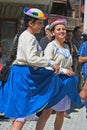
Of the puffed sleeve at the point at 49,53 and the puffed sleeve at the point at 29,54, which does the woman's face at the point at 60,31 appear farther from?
the puffed sleeve at the point at 29,54

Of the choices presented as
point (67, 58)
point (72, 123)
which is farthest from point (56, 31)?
point (72, 123)

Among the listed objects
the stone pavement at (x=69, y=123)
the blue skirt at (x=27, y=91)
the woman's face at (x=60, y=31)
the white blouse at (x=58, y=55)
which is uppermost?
the woman's face at (x=60, y=31)

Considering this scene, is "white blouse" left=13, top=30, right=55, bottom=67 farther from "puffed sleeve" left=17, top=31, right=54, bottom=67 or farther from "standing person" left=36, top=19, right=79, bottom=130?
"standing person" left=36, top=19, right=79, bottom=130

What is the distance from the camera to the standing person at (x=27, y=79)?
15.5 feet

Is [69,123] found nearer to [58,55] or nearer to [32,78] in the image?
[58,55]

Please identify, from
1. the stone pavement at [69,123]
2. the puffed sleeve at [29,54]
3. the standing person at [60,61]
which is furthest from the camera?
the stone pavement at [69,123]

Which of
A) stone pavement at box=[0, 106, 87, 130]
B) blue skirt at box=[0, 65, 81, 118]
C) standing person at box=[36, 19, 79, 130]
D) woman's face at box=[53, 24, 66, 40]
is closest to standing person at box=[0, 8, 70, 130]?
blue skirt at box=[0, 65, 81, 118]

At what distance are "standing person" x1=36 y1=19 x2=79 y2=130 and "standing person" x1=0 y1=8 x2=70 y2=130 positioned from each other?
31 cm

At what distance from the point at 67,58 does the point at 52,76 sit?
0.50 meters

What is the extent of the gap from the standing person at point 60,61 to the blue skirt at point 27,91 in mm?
280

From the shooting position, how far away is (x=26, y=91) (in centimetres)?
476

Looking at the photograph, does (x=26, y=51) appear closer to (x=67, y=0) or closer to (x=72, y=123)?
(x=72, y=123)

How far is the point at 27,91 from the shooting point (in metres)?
4.77

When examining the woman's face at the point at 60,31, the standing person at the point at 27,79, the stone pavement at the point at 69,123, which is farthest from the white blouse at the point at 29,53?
the stone pavement at the point at 69,123
